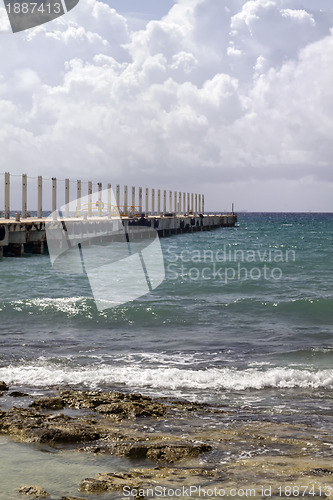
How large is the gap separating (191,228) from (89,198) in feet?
74.2

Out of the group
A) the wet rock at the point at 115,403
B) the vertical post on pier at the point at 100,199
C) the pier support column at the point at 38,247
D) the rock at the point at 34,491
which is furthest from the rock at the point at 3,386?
the vertical post on pier at the point at 100,199

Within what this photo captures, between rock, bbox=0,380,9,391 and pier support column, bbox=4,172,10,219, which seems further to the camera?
pier support column, bbox=4,172,10,219

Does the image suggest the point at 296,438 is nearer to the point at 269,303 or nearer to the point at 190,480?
the point at 190,480

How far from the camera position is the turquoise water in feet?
33.4

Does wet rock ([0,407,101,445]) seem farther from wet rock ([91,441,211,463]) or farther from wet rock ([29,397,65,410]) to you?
wet rock ([91,441,211,463])

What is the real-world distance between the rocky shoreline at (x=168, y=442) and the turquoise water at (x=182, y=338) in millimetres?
1083

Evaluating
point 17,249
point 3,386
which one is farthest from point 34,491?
point 17,249

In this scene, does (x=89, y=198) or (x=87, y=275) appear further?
(x=89, y=198)

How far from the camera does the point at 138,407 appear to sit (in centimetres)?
841

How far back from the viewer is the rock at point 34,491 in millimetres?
5660

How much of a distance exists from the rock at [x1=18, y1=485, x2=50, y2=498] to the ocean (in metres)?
3.04

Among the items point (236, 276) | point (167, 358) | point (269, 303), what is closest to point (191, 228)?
point (236, 276)

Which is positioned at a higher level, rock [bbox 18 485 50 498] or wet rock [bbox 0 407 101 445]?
rock [bbox 18 485 50 498]

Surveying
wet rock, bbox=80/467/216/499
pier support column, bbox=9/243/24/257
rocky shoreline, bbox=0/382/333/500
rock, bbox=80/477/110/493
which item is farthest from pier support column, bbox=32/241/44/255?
rock, bbox=80/477/110/493
